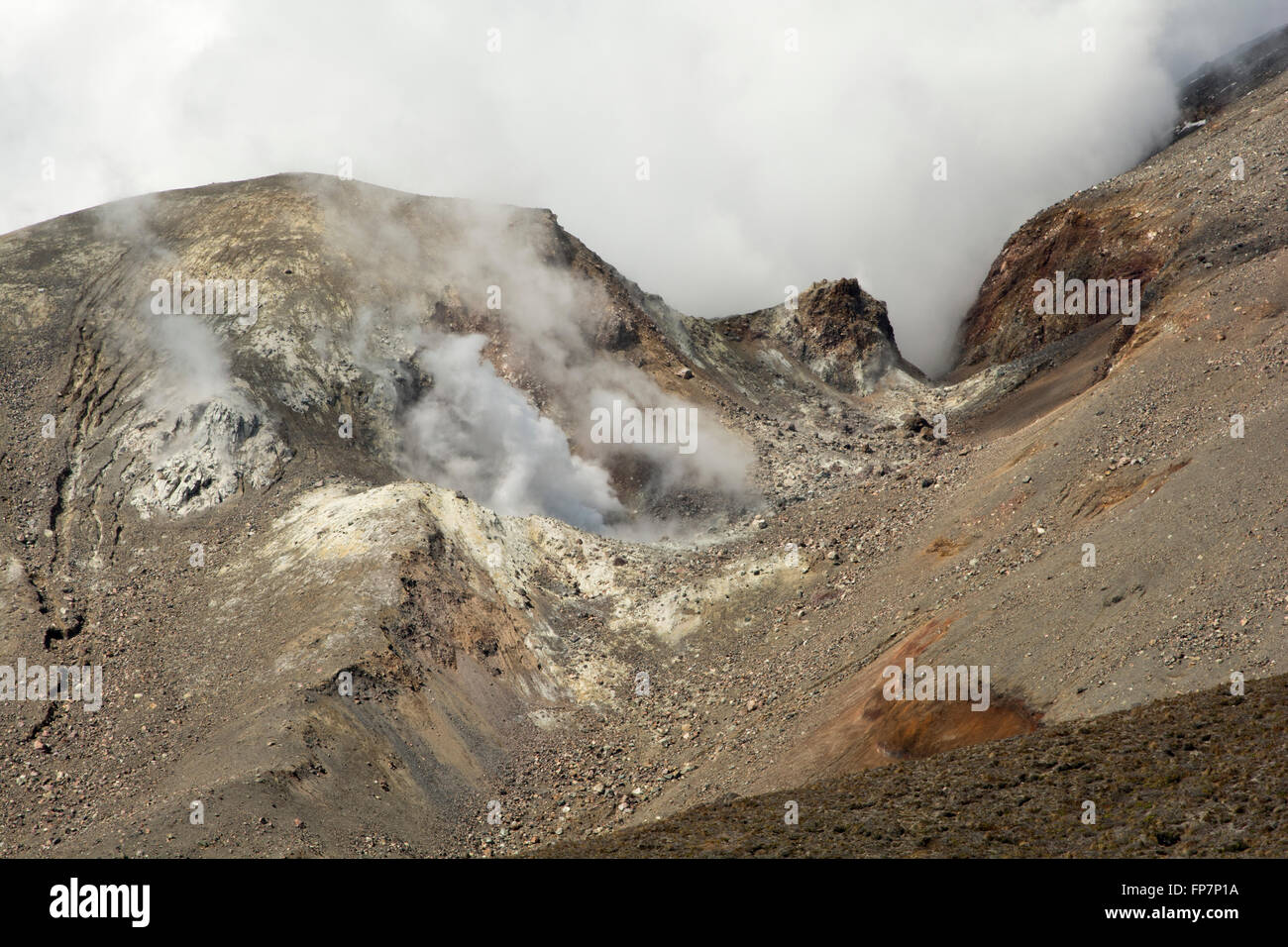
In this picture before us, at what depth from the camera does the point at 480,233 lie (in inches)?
2231

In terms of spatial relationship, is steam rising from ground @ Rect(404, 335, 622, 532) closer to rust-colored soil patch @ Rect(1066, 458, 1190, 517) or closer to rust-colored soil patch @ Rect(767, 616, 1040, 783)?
rust-colored soil patch @ Rect(767, 616, 1040, 783)

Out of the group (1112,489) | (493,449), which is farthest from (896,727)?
(493,449)

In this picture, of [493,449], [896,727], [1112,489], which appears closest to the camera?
[896,727]

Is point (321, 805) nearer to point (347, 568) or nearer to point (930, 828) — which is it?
point (347, 568)

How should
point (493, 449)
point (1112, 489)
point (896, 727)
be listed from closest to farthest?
point (896, 727) → point (1112, 489) → point (493, 449)

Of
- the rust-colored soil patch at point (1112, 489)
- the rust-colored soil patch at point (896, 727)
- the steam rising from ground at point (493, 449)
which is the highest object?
the steam rising from ground at point (493, 449)

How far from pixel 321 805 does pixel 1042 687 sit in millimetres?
17186

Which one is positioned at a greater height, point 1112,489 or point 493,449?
point 493,449

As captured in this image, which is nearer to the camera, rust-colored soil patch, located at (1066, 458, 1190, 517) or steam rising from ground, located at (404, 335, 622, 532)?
rust-colored soil patch, located at (1066, 458, 1190, 517)

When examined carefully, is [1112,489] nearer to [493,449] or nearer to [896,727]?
[896,727]

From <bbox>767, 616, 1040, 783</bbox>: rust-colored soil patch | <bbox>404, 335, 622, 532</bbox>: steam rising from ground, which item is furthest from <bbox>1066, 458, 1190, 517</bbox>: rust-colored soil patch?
<bbox>404, 335, 622, 532</bbox>: steam rising from ground

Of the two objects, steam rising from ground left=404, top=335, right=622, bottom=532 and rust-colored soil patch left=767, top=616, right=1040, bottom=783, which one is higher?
steam rising from ground left=404, top=335, right=622, bottom=532

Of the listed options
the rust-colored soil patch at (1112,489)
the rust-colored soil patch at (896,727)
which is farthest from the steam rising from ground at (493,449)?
the rust-colored soil patch at (1112,489)

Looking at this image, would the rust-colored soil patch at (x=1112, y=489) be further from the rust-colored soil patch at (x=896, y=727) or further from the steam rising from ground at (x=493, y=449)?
the steam rising from ground at (x=493, y=449)
